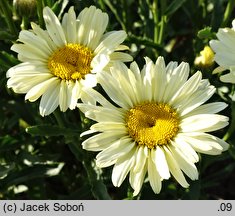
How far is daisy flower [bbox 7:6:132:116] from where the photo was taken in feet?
4.25

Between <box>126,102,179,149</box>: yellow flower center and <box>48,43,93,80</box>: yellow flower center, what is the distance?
0.58 feet

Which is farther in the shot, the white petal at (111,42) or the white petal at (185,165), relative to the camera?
the white petal at (111,42)

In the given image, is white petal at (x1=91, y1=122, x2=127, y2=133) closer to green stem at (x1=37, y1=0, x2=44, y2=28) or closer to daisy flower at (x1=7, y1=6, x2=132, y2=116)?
daisy flower at (x1=7, y1=6, x2=132, y2=116)

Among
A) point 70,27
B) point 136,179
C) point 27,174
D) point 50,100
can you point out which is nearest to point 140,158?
point 136,179

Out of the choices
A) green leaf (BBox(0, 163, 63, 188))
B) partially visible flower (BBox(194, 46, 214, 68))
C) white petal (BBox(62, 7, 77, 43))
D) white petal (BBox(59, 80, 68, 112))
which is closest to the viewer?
white petal (BBox(59, 80, 68, 112))

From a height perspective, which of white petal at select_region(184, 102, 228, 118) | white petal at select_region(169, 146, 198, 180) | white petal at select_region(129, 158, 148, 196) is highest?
white petal at select_region(184, 102, 228, 118)

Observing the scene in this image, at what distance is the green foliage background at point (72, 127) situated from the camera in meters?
1.50

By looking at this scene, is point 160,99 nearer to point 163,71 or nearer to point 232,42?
point 163,71

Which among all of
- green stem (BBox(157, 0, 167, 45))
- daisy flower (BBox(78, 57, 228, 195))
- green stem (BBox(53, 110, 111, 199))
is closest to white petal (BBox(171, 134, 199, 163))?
daisy flower (BBox(78, 57, 228, 195))

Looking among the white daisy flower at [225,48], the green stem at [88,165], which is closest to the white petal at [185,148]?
the white daisy flower at [225,48]

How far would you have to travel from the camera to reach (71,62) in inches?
53.6

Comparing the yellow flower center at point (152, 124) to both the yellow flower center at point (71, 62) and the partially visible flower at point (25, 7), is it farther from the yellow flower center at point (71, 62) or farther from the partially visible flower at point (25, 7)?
the partially visible flower at point (25, 7)

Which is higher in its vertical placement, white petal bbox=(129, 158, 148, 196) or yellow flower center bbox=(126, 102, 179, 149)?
yellow flower center bbox=(126, 102, 179, 149)

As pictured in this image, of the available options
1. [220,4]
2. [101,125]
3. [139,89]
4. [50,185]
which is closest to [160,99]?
[139,89]
